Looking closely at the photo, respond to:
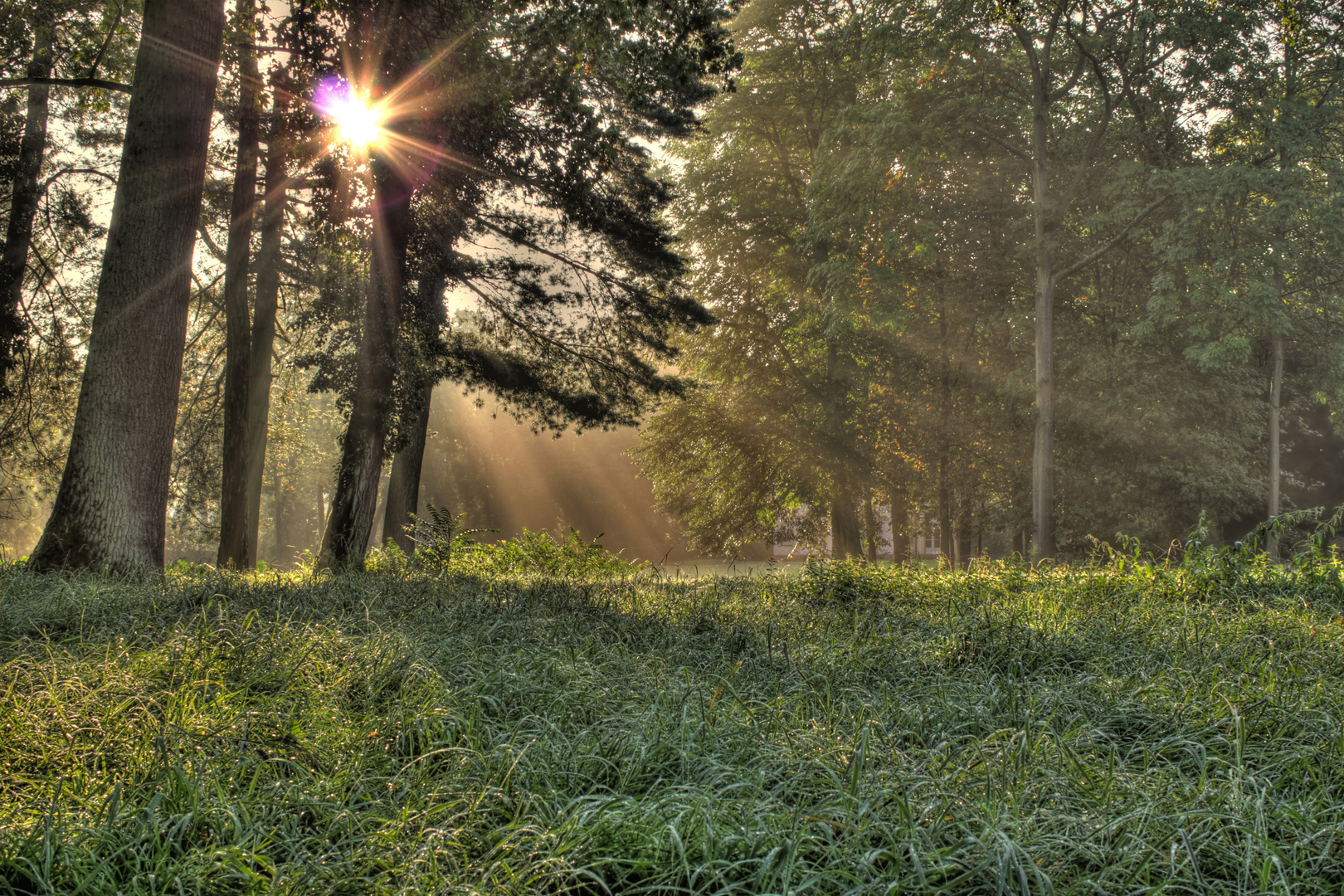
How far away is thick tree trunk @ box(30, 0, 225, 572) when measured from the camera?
24.2ft

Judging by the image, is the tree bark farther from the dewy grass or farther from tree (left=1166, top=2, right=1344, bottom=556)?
the dewy grass

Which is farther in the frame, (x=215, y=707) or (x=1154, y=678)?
(x=1154, y=678)

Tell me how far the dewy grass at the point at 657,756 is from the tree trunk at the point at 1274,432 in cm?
1713

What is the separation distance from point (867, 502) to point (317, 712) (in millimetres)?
20027

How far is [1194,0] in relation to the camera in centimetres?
1562

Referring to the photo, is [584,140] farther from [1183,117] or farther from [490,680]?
[1183,117]

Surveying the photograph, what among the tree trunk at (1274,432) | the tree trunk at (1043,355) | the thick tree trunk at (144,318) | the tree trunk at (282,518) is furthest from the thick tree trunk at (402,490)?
the tree trunk at (282,518)

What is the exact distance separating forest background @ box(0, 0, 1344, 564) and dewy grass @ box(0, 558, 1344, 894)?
6607 millimetres

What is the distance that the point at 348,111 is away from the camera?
1009 centimetres

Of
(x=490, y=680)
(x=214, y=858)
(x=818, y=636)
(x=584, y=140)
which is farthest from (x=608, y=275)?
(x=214, y=858)

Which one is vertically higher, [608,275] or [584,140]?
[584,140]

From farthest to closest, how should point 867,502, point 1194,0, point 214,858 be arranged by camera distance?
1. point 867,502
2. point 1194,0
3. point 214,858

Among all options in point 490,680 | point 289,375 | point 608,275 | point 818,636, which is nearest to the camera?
point 490,680

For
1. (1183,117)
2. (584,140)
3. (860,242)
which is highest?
(1183,117)
